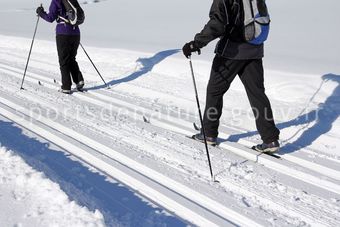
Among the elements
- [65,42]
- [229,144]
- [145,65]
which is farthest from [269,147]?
[145,65]

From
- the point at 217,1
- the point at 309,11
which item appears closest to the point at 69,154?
the point at 217,1

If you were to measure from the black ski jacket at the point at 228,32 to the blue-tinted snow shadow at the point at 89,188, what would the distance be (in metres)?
1.49

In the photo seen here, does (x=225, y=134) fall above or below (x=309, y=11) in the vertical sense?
below

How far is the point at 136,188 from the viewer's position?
133 inches

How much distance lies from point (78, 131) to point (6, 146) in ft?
2.84

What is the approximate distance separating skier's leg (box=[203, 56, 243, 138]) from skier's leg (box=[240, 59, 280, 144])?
103 millimetres

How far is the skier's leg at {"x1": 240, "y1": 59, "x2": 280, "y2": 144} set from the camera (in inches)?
158

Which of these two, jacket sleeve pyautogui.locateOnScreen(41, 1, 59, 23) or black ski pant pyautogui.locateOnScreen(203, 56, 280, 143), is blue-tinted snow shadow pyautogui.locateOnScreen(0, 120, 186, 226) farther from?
jacket sleeve pyautogui.locateOnScreen(41, 1, 59, 23)

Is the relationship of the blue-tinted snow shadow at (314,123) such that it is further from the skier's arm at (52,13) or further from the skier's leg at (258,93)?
the skier's arm at (52,13)

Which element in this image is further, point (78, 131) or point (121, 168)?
point (78, 131)

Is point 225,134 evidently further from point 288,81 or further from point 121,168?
point 288,81

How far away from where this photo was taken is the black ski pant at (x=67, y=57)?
6.64 meters

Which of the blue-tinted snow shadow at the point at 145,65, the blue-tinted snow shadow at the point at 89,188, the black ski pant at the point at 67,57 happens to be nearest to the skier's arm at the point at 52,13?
the black ski pant at the point at 67,57

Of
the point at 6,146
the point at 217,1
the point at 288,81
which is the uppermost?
the point at 217,1
